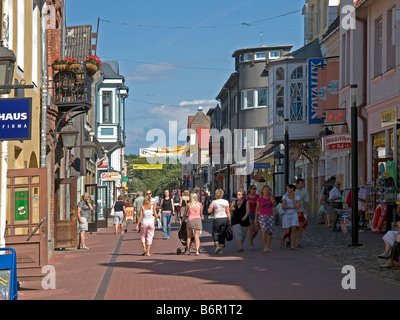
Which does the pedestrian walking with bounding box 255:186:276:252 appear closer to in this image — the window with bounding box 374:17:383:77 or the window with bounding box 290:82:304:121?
the window with bounding box 374:17:383:77

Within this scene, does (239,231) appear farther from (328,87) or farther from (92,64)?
(328,87)

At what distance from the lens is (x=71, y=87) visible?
24.9 metres

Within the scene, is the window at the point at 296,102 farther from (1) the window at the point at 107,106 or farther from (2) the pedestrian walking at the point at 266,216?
(2) the pedestrian walking at the point at 266,216

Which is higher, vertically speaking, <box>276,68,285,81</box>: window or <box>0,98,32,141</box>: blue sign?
<box>276,68,285,81</box>: window

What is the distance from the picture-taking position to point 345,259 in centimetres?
1780

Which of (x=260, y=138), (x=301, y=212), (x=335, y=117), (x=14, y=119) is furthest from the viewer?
(x=260, y=138)

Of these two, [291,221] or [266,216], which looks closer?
[266,216]

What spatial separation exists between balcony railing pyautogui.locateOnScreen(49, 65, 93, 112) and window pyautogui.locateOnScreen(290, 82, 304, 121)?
17304 mm

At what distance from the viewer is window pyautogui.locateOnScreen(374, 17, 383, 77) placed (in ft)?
90.8

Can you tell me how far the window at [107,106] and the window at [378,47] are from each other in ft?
93.2

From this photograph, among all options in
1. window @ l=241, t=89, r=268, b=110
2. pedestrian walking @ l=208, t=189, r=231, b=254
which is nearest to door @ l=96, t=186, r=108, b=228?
window @ l=241, t=89, r=268, b=110

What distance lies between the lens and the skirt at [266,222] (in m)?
Result: 21.2

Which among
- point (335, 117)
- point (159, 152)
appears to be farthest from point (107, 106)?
point (159, 152)

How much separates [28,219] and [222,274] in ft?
12.4
